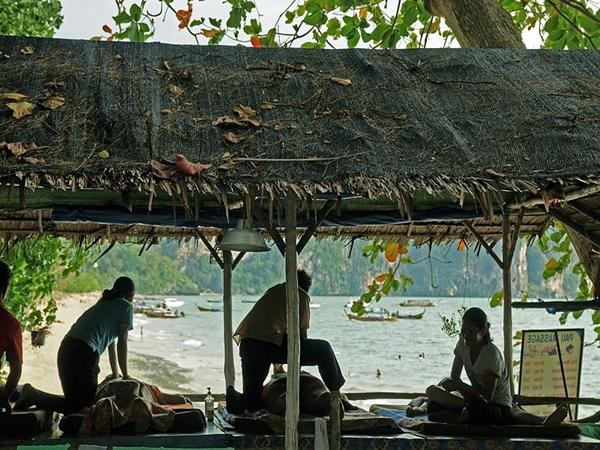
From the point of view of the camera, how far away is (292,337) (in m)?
4.55

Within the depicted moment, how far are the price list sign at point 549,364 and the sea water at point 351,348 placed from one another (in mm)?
14445

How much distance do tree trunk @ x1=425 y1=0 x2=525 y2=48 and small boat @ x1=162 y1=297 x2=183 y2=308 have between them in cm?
4314

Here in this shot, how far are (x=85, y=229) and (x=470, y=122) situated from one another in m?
3.47

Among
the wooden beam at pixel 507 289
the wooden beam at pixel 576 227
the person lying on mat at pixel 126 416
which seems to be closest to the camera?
the person lying on mat at pixel 126 416

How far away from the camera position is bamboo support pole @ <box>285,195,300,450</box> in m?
4.47

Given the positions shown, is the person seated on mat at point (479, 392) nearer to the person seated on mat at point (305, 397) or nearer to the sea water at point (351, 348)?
the person seated on mat at point (305, 397)

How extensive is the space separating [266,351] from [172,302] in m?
47.6

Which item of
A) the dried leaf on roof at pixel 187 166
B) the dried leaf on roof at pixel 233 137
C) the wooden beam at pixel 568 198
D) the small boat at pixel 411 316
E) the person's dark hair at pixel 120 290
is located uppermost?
the dried leaf on roof at pixel 233 137

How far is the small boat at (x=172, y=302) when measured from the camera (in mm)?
50344

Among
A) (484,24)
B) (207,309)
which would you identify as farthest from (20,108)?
(207,309)

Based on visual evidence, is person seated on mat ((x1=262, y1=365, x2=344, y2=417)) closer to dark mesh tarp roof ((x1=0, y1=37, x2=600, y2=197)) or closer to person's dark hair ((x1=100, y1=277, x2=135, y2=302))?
person's dark hair ((x1=100, y1=277, x2=135, y2=302))

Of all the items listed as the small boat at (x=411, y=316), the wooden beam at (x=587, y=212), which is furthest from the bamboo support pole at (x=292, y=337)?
the small boat at (x=411, y=316)

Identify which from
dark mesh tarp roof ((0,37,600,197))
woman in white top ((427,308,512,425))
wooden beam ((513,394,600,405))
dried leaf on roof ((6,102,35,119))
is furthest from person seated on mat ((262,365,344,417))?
dried leaf on roof ((6,102,35,119))

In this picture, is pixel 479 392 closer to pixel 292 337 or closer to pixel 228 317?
pixel 292 337
